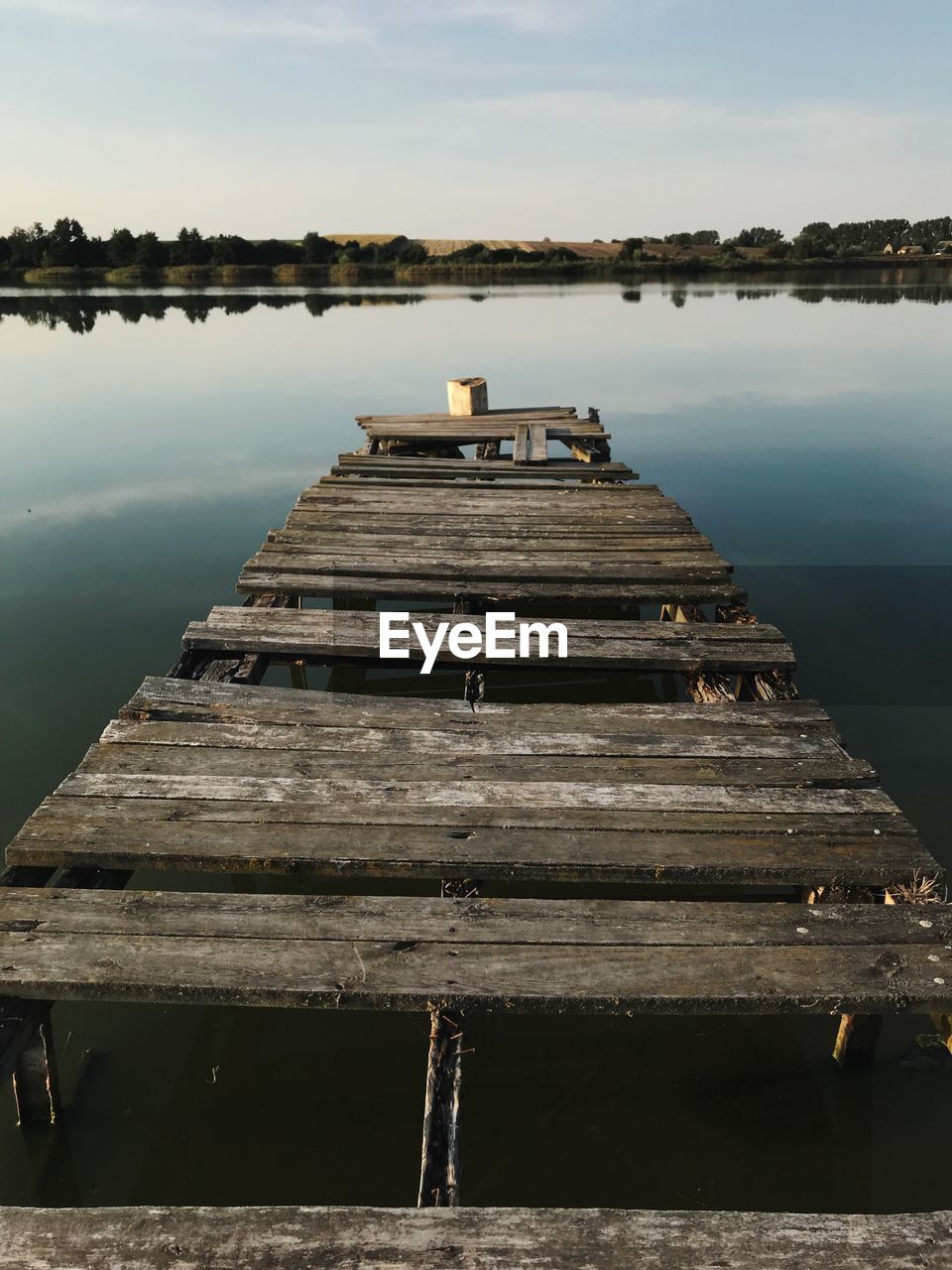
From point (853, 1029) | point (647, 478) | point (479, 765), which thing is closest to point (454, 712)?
point (479, 765)

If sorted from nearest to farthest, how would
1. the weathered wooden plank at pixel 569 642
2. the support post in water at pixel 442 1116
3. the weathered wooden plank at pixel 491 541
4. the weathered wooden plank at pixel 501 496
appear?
the support post in water at pixel 442 1116 < the weathered wooden plank at pixel 569 642 < the weathered wooden plank at pixel 491 541 < the weathered wooden plank at pixel 501 496

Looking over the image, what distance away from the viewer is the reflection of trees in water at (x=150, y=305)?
40375 millimetres

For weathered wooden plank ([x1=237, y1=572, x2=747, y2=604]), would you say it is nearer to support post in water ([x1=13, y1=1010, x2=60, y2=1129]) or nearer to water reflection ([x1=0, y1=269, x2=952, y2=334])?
support post in water ([x1=13, y1=1010, x2=60, y2=1129])

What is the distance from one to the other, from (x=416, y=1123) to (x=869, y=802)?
2376 millimetres

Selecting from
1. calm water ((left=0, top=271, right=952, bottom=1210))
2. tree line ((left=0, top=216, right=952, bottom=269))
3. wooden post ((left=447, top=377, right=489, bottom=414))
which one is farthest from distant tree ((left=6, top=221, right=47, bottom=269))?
wooden post ((left=447, top=377, right=489, bottom=414))

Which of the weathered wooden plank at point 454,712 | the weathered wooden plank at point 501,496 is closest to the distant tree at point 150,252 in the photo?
the weathered wooden plank at point 501,496

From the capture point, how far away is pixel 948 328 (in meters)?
32.5

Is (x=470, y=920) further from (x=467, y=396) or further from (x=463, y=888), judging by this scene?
(x=467, y=396)

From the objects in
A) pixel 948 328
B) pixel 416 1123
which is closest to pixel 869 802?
pixel 416 1123

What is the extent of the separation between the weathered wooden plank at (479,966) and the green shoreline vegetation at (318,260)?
7310cm

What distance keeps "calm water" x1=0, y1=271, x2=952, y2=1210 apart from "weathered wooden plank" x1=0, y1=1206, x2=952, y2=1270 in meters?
1.12

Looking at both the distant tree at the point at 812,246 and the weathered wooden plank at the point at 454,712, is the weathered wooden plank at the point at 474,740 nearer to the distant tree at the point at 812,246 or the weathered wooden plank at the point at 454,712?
the weathered wooden plank at the point at 454,712

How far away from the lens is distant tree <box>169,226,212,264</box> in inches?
3100

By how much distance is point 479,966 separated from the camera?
2.84 metres
